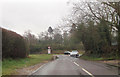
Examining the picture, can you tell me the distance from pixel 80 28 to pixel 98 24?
5.95 metres

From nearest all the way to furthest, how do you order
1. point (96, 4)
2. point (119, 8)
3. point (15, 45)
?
point (15, 45), point (119, 8), point (96, 4)

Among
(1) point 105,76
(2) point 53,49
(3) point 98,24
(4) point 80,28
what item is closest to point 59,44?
(2) point 53,49

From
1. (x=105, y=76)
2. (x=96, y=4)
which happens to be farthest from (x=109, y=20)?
(x=105, y=76)

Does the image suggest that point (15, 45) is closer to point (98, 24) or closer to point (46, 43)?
point (98, 24)

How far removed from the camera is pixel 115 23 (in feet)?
96.0

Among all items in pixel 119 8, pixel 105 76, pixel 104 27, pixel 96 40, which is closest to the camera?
pixel 105 76

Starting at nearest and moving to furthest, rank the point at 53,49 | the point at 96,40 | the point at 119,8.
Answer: the point at 119,8, the point at 96,40, the point at 53,49

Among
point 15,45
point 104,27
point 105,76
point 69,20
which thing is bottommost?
point 105,76

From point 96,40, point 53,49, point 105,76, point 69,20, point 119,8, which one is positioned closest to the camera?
point 105,76

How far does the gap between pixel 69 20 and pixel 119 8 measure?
14.9m

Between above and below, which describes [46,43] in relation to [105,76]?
above

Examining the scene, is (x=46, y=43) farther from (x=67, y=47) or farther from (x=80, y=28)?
(x=80, y=28)

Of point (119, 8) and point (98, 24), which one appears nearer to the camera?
point (119, 8)

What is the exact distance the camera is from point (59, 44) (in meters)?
76.6
